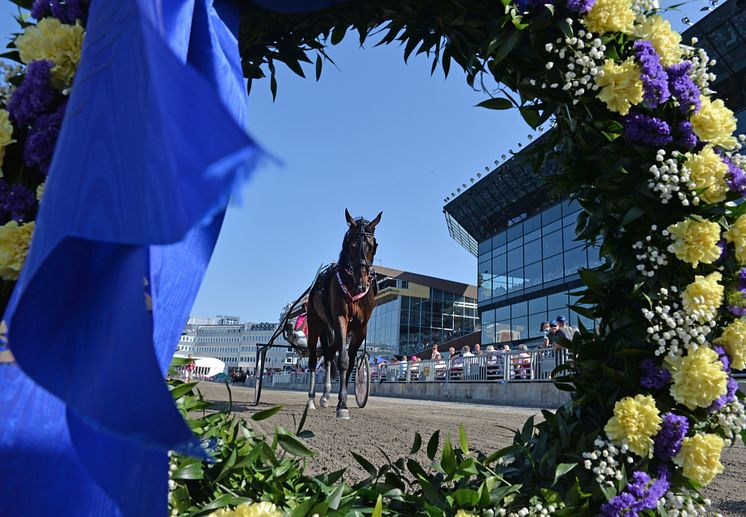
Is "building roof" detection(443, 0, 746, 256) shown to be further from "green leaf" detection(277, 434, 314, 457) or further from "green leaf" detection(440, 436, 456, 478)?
"green leaf" detection(277, 434, 314, 457)

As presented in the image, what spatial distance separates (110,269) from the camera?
2.95 feet

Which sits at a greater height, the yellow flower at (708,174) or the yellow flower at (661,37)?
the yellow flower at (661,37)

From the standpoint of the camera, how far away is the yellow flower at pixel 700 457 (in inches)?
69.6

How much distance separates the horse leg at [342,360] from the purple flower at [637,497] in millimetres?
5167

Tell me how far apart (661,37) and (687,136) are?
42cm

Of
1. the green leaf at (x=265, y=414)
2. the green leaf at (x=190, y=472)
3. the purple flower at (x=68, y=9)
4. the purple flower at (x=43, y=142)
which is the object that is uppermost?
the purple flower at (x=68, y=9)

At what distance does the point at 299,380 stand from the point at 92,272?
3284 cm

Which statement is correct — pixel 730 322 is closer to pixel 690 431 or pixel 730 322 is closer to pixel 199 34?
pixel 690 431

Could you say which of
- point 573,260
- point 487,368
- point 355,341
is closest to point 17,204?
point 355,341

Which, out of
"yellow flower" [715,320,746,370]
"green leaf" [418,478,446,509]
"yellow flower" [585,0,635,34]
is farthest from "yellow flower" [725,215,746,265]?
"green leaf" [418,478,446,509]

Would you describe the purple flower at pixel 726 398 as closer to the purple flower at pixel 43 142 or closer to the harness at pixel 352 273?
the purple flower at pixel 43 142

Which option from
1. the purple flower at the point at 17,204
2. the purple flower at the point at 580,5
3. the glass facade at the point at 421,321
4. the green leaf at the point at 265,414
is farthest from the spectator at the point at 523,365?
→ the glass facade at the point at 421,321

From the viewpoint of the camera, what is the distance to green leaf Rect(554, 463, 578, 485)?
167 centimetres

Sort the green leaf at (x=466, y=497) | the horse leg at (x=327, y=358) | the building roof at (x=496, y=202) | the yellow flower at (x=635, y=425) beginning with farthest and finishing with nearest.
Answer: the building roof at (x=496, y=202) < the horse leg at (x=327, y=358) < the yellow flower at (x=635, y=425) < the green leaf at (x=466, y=497)
